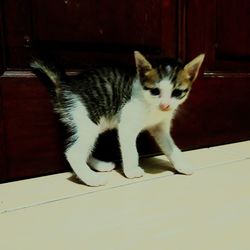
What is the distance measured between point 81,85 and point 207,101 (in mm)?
532

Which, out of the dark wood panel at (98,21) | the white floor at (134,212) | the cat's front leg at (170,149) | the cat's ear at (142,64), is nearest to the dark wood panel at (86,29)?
the dark wood panel at (98,21)

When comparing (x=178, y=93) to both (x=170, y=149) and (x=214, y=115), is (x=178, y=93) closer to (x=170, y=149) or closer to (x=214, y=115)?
(x=170, y=149)

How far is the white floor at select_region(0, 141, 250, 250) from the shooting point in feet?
1.93

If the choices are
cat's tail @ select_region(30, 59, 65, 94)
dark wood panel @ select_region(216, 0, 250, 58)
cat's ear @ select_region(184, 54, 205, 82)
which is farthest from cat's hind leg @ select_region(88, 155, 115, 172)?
dark wood panel @ select_region(216, 0, 250, 58)

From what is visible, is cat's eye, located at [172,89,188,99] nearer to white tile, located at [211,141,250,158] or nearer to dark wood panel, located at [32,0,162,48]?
dark wood panel, located at [32,0,162,48]

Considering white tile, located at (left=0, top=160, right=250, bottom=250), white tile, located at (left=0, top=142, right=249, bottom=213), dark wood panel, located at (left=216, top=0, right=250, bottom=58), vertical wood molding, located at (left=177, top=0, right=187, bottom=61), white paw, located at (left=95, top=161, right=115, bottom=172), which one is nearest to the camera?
white tile, located at (left=0, top=160, right=250, bottom=250)

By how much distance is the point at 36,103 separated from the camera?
3.17 ft

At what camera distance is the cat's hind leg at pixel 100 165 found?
3.38ft

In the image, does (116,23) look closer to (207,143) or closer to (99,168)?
(99,168)

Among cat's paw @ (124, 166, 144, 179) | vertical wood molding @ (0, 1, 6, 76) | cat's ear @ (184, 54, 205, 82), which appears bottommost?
cat's paw @ (124, 166, 144, 179)

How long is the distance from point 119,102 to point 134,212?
1.24ft

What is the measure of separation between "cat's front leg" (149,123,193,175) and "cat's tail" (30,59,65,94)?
0.34 m

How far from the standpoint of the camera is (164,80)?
0.93 metres

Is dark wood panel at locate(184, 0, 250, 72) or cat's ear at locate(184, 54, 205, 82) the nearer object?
cat's ear at locate(184, 54, 205, 82)
